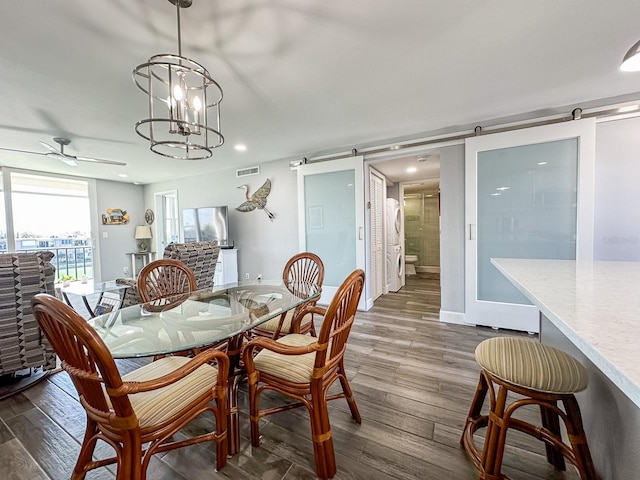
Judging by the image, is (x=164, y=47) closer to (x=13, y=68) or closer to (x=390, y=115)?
(x=13, y=68)

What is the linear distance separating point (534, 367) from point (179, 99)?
209 centimetres

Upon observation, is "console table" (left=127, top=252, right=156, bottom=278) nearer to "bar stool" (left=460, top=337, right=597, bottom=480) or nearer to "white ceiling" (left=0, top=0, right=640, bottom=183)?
"white ceiling" (left=0, top=0, right=640, bottom=183)

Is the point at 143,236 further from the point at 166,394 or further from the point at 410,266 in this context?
the point at 410,266

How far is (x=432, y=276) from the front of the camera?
247 inches

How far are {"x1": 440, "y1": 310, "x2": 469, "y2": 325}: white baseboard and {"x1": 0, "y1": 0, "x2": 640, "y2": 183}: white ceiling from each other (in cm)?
227

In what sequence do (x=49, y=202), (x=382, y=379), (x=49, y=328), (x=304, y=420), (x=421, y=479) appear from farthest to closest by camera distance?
(x=49, y=202) < (x=382, y=379) < (x=304, y=420) < (x=421, y=479) < (x=49, y=328)

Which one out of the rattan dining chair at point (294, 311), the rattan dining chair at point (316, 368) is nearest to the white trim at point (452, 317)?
the rattan dining chair at point (294, 311)

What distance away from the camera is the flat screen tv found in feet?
15.4

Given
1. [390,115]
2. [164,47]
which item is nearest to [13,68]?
[164,47]

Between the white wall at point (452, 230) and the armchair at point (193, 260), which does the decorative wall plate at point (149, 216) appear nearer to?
the armchair at point (193, 260)

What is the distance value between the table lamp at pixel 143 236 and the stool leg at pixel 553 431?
7.19 metres

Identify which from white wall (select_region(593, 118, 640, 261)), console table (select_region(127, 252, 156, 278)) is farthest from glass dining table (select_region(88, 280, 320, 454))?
console table (select_region(127, 252, 156, 278))

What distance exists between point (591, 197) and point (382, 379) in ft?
8.66

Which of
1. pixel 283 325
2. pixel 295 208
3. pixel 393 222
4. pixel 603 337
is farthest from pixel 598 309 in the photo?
pixel 393 222
